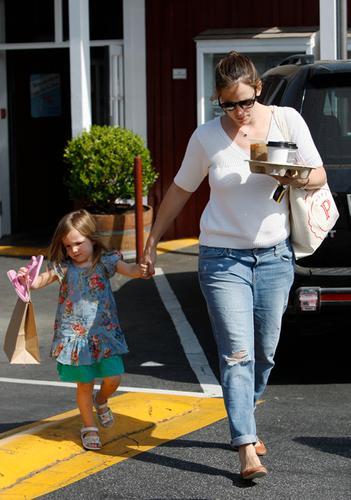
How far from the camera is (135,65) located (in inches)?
547

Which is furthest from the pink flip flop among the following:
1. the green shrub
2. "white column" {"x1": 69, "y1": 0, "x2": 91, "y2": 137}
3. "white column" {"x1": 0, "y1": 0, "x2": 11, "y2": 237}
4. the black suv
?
"white column" {"x1": 0, "y1": 0, "x2": 11, "y2": 237}

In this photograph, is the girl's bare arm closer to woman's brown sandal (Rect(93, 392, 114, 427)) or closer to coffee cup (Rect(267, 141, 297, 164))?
woman's brown sandal (Rect(93, 392, 114, 427))

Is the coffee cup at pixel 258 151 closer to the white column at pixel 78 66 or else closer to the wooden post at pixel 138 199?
the wooden post at pixel 138 199

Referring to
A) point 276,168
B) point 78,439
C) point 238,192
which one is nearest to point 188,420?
point 78,439

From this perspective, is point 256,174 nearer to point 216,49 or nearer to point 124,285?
point 124,285

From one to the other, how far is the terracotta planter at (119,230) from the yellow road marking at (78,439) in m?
5.19

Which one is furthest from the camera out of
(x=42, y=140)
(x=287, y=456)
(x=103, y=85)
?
(x=42, y=140)

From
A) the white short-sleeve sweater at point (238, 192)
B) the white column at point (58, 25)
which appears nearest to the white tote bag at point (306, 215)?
the white short-sleeve sweater at point (238, 192)

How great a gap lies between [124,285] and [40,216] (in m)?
4.32

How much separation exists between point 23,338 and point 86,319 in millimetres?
344

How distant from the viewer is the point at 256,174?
5609 millimetres

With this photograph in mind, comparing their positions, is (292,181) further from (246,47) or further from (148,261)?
(246,47)

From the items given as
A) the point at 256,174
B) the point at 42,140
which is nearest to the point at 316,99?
the point at 256,174

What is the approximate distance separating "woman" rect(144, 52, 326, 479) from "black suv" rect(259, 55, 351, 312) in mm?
1149
